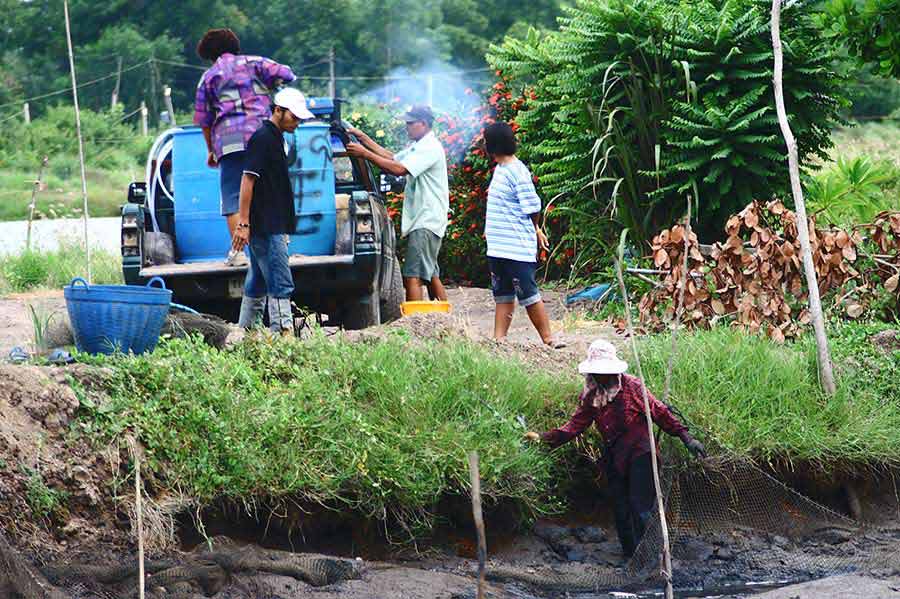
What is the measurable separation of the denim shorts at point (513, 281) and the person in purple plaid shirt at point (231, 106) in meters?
1.73

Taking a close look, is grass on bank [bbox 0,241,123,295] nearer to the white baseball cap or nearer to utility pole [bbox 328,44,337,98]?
the white baseball cap

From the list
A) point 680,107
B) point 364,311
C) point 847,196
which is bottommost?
point 364,311

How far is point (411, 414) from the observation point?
6676mm

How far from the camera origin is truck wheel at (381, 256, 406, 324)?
9875 millimetres

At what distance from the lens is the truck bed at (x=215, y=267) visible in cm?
880

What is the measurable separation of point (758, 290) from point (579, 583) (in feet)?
10.4

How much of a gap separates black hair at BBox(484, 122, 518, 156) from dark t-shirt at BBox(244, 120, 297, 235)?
4.89 feet

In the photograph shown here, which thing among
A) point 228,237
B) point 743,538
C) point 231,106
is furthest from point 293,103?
point 743,538

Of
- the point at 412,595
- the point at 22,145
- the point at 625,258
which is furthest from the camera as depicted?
the point at 22,145

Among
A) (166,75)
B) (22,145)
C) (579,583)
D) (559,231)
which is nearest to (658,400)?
(579,583)

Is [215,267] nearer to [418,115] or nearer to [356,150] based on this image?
[356,150]

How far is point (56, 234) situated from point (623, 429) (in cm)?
1115

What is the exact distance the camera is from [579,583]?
6281 mm

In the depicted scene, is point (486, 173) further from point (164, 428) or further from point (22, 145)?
point (22, 145)
